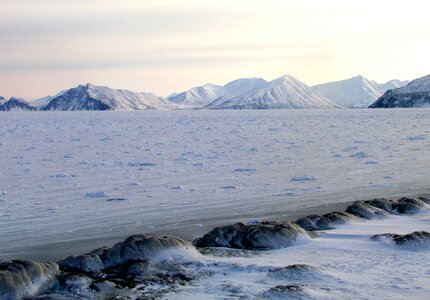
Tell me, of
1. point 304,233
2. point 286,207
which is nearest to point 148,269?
point 304,233

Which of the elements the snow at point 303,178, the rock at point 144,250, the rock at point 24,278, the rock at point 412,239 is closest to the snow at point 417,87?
the snow at point 303,178

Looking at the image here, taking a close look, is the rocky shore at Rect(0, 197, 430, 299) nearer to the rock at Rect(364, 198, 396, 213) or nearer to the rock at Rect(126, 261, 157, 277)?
the rock at Rect(126, 261, 157, 277)

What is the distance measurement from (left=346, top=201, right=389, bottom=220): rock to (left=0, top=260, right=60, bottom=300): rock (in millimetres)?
5034

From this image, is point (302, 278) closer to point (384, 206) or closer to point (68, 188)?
point (384, 206)

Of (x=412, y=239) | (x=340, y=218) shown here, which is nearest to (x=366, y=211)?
(x=340, y=218)

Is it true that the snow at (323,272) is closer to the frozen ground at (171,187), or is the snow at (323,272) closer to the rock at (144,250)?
the rock at (144,250)

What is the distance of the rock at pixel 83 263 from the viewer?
6.34 metres

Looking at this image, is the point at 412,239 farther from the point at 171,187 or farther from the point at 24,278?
the point at 171,187

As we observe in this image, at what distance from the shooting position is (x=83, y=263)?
641cm

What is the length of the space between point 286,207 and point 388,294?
494 centimetres

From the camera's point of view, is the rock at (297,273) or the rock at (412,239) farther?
the rock at (412,239)

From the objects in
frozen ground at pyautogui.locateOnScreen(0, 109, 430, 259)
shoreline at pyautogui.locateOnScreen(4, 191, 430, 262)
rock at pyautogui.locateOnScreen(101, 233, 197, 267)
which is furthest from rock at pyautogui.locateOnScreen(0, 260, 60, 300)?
frozen ground at pyautogui.locateOnScreen(0, 109, 430, 259)

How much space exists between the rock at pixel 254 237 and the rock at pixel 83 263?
149 cm

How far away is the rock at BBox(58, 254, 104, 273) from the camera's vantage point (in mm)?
6339
